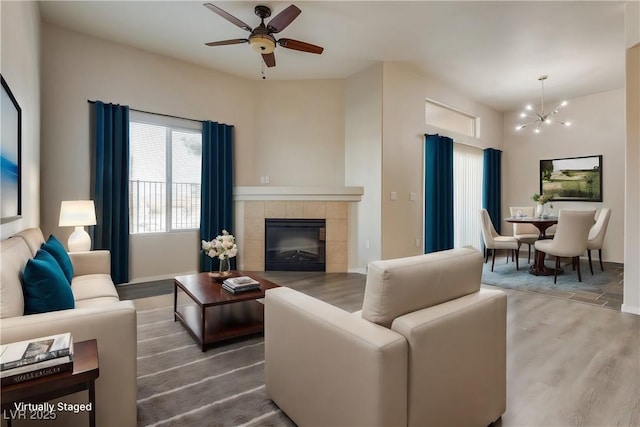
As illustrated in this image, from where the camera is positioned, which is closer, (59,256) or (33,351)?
(33,351)

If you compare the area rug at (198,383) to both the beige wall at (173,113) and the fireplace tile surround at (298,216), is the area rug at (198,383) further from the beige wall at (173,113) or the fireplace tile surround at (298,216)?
the fireplace tile surround at (298,216)

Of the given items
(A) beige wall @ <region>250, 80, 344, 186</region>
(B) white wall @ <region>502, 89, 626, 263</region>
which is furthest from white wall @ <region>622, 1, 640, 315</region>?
(A) beige wall @ <region>250, 80, 344, 186</region>

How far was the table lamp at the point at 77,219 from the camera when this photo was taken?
3291mm

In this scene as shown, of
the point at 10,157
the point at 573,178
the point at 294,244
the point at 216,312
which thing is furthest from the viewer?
Result: the point at 573,178

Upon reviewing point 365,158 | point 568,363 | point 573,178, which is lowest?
point 568,363

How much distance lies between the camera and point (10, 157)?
Result: 204 cm

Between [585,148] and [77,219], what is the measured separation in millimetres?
8134

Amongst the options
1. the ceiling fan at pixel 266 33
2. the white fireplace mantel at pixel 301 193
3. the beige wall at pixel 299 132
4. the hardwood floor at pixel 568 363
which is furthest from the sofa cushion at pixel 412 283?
the beige wall at pixel 299 132

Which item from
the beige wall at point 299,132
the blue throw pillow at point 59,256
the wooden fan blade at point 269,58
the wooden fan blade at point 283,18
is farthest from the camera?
the beige wall at point 299,132

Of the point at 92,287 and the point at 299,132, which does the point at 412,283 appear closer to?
the point at 92,287

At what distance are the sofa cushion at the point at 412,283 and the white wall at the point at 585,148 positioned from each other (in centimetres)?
580

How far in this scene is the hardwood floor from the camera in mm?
1682

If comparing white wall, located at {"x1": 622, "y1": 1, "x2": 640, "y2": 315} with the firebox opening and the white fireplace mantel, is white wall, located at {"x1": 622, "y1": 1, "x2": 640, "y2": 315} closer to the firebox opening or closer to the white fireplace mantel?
the white fireplace mantel

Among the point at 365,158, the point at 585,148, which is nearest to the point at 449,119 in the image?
the point at 365,158
